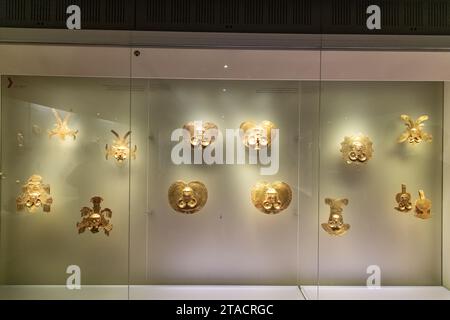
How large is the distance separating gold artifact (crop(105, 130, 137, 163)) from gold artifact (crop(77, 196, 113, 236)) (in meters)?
0.27

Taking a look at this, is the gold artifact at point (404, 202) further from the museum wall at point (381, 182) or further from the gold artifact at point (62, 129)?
the gold artifact at point (62, 129)

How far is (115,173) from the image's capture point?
1.86m

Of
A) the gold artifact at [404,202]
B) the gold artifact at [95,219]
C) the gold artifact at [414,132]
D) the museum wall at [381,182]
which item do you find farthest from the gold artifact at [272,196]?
the gold artifact at [95,219]

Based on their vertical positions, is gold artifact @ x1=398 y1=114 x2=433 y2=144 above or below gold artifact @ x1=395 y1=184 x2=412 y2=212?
above

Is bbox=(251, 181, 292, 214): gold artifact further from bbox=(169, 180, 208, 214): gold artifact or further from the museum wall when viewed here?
bbox=(169, 180, 208, 214): gold artifact

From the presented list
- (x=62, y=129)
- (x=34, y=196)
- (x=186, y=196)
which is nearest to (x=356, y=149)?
(x=186, y=196)

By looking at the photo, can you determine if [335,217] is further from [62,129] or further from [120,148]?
[62,129]

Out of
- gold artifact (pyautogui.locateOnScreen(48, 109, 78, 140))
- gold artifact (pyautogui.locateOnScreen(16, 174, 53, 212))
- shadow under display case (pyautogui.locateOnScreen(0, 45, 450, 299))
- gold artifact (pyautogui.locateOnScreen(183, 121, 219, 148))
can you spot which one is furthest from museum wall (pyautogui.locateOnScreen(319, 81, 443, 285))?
gold artifact (pyautogui.locateOnScreen(16, 174, 53, 212))

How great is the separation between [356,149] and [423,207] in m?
0.52

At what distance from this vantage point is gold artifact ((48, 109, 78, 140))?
1812 millimetres

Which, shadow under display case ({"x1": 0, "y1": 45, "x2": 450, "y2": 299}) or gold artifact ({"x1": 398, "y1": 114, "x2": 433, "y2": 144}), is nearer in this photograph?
shadow under display case ({"x1": 0, "y1": 45, "x2": 450, "y2": 299})

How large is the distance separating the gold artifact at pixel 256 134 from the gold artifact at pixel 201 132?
0.56 feet
